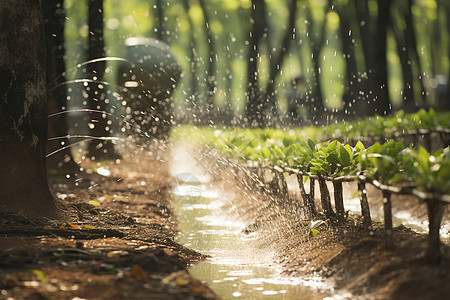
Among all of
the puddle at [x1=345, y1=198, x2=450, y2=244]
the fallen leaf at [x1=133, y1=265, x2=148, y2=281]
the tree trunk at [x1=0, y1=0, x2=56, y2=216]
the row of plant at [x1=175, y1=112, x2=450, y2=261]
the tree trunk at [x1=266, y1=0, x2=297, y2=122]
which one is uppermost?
the tree trunk at [x1=266, y1=0, x2=297, y2=122]

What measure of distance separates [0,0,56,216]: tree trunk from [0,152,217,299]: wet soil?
1.70 feet

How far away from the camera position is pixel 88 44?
16328 millimetres

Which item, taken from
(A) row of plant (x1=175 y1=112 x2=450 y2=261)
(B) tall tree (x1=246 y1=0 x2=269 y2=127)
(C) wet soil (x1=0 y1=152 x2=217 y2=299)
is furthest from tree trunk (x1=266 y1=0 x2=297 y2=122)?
(C) wet soil (x1=0 y1=152 x2=217 y2=299)

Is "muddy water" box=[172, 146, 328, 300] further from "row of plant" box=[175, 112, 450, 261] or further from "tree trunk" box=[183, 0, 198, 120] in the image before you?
"tree trunk" box=[183, 0, 198, 120]

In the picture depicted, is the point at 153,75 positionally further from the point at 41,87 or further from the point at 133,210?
the point at 41,87

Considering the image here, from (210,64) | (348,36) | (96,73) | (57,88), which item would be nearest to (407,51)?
(348,36)

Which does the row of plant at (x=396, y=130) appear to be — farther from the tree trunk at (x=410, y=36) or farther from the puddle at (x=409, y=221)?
the tree trunk at (x=410, y=36)

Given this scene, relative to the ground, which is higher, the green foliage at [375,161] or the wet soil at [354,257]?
the green foliage at [375,161]

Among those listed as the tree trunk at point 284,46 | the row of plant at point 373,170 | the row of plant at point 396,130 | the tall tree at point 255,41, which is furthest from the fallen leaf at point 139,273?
the tall tree at point 255,41

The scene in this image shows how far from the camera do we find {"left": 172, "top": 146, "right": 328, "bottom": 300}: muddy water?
590cm

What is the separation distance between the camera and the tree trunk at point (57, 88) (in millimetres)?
13258

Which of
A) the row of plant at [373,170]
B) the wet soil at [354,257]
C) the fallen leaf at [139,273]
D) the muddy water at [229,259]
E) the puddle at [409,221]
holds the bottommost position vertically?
the puddle at [409,221]

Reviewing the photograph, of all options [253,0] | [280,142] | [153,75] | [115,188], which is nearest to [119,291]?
[280,142]

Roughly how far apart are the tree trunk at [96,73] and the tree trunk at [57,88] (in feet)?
3.06
